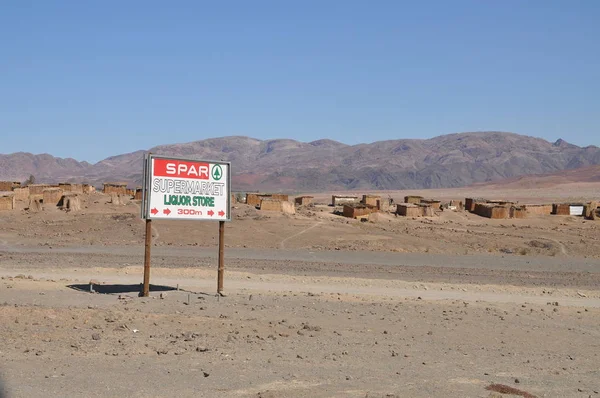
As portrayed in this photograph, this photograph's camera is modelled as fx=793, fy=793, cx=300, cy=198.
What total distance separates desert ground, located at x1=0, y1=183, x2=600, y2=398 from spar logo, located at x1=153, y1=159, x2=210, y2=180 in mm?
2811

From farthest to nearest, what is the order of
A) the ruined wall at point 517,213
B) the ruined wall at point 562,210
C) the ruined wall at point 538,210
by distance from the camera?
the ruined wall at point 562,210
the ruined wall at point 538,210
the ruined wall at point 517,213

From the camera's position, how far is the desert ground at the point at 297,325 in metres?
10.6

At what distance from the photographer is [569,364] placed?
13000 mm

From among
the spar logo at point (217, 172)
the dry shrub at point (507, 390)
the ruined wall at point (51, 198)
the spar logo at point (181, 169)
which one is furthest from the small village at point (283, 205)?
the dry shrub at point (507, 390)

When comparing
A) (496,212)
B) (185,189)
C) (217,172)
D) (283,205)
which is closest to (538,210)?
(496,212)

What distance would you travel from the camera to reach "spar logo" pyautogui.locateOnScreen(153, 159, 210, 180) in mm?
18438

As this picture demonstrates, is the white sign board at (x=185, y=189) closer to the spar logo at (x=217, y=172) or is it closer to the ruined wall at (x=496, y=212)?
the spar logo at (x=217, y=172)

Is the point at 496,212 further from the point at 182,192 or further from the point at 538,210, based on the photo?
the point at 182,192

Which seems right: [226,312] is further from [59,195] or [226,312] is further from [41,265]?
[59,195]

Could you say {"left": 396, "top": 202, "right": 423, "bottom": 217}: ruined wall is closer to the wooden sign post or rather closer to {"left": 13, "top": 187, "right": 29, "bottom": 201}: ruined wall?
{"left": 13, "top": 187, "right": 29, "bottom": 201}: ruined wall

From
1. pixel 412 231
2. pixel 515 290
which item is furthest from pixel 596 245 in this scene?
pixel 515 290

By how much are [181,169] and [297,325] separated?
5547mm

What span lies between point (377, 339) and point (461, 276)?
50.0 feet

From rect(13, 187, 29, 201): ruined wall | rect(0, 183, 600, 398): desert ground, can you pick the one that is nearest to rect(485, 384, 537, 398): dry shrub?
rect(0, 183, 600, 398): desert ground
